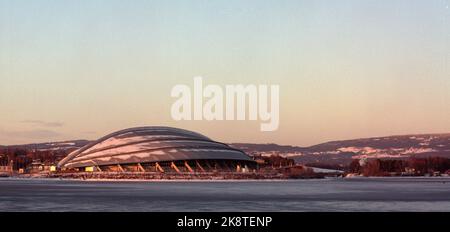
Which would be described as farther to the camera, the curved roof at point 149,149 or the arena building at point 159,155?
the curved roof at point 149,149

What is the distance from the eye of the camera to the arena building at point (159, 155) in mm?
148000

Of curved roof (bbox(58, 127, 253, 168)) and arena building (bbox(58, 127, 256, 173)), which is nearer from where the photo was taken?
arena building (bbox(58, 127, 256, 173))

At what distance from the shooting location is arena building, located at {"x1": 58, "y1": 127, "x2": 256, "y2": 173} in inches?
5827

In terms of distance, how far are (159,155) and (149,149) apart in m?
→ 3.29

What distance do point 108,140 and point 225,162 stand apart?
1109 inches

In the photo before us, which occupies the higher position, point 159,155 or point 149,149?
point 149,149

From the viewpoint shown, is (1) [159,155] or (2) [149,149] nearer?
(1) [159,155]

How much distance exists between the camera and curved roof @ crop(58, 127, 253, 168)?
148500mm

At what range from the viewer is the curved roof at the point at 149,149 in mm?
148500

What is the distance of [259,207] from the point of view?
44469mm

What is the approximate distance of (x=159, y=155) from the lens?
148 metres
